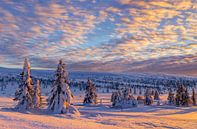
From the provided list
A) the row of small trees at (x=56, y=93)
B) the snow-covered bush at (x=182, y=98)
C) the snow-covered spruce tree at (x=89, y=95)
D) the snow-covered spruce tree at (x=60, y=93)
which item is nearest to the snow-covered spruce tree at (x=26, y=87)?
the row of small trees at (x=56, y=93)

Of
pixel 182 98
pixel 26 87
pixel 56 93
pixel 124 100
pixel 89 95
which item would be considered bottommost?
pixel 124 100

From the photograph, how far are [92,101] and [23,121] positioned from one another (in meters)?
67.2

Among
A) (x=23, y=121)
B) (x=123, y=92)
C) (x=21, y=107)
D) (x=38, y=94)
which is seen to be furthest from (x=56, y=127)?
(x=123, y=92)

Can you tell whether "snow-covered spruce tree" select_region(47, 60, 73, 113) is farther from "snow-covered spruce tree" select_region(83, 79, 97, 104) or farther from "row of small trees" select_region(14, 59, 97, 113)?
"snow-covered spruce tree" select_region(83, 79, 97, 104)

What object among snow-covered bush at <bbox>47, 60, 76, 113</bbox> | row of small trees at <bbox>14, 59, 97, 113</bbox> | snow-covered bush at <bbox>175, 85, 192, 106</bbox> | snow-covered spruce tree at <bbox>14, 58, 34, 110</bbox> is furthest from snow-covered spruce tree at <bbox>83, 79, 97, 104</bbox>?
snow-covered bush at <bbox>47, 60, 76, 113</bbox>

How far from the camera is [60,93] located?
48.7 metres

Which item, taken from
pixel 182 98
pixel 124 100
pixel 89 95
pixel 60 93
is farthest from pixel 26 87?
pixel 182 98

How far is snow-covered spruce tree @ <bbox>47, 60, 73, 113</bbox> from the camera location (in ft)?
158

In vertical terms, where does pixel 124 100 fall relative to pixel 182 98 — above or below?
below

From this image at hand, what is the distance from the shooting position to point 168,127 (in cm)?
3309

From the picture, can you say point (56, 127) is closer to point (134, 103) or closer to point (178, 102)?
point (134, 103)

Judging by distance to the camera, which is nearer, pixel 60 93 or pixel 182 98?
pixel 60 93

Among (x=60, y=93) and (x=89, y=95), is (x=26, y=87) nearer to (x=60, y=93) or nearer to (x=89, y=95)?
(x=60, y=93)

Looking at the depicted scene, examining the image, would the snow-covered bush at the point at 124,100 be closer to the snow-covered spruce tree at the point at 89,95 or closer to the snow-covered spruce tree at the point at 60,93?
the snow-covered spruce tree at the point at 89,95
